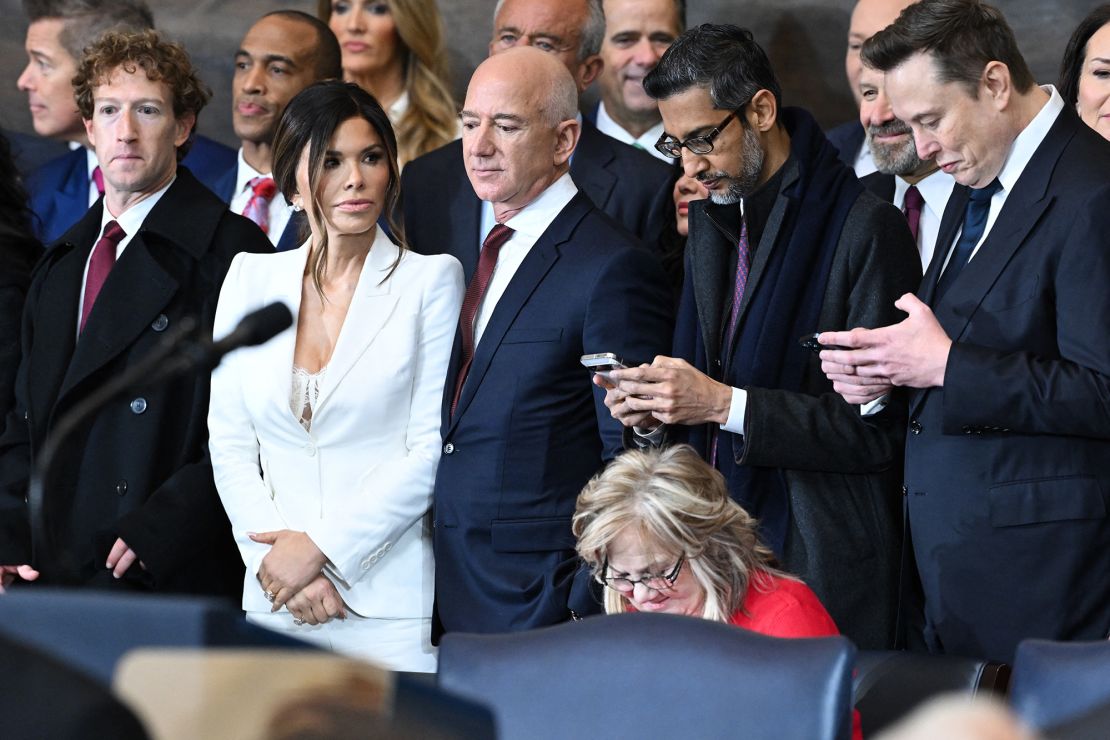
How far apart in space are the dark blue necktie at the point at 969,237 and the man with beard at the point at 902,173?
66cm

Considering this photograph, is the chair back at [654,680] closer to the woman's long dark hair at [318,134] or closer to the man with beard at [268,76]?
the woman's long dark hair at [318,134]

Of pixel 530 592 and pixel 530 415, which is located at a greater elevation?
pixel 530 415

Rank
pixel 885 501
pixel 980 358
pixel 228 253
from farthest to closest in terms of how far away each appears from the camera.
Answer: pixel 228 253 → pixel 885 501 → pixel 980 358

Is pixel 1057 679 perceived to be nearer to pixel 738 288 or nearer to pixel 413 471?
pixel 738 288

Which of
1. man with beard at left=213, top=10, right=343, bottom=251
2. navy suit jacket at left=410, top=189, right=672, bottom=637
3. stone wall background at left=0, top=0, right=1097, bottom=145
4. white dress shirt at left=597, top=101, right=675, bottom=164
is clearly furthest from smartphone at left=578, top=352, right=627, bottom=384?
stone wall background at left=0, top=0, right=1097, bottom=145

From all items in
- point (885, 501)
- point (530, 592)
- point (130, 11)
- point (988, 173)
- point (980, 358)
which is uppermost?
point (130, 11)

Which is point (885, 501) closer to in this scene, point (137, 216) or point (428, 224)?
point (428, 224)

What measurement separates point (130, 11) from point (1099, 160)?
3329 millimetres

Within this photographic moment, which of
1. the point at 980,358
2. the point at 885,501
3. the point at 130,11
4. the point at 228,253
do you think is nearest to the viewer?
the point at 980,358

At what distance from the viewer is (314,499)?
138 inches

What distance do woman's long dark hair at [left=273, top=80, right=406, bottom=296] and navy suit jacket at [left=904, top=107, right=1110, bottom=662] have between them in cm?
128

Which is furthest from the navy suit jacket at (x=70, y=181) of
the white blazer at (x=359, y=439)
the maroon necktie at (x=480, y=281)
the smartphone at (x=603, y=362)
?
the smartphone at (x=603, y=362)

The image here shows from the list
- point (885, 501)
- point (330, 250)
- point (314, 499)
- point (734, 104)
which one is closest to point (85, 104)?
point (330, 250)

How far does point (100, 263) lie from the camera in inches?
155
